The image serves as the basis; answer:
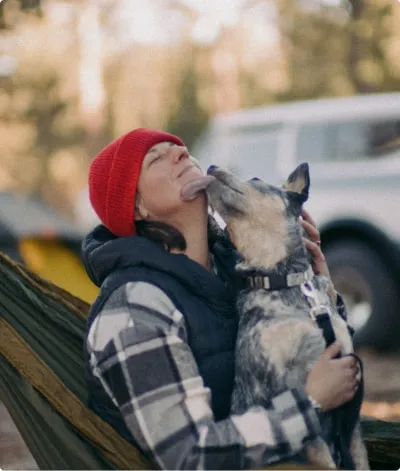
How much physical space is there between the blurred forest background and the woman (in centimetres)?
1241

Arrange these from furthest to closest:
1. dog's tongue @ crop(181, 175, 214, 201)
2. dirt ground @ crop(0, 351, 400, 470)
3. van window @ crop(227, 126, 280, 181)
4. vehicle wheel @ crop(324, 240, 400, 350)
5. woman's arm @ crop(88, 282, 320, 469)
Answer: van window @ crop(227, 126, 280, 181)
vehicle wheel @ crop(324, 240, 400, 350)
dirt ground @ crop(0, 351, 400, 470)
dog's tongue @ crop(181, 175, 214, 201)
woman's arm @ crop(88, 282, 320, 469)

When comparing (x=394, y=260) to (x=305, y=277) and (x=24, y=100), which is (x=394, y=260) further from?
(x=24, y=100)

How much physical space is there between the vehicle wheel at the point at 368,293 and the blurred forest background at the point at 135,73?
769 centimetres

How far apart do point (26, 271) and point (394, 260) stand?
15.6 feet

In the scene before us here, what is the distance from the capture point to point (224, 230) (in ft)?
7.42

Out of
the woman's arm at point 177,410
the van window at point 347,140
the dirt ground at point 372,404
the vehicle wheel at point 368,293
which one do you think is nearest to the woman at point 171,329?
the woman's arm at point 177,410

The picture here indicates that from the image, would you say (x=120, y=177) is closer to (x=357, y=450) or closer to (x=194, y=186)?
(x=194, y=186)

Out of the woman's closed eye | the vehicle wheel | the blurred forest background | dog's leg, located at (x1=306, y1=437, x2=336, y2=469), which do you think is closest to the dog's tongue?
the woman's closed eye

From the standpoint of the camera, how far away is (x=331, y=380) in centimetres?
188

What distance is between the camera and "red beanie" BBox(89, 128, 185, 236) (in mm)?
2078

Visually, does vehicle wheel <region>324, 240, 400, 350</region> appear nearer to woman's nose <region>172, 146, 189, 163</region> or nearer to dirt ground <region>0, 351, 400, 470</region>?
dirt ground <region>0, 351, 400, 470</region>

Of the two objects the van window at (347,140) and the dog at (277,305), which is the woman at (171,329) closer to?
the dog at (277,305)

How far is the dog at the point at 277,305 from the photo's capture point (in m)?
1.94

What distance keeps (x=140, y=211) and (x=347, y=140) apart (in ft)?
18.1
